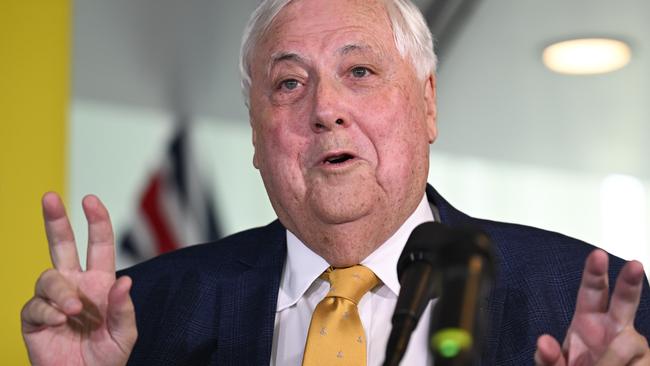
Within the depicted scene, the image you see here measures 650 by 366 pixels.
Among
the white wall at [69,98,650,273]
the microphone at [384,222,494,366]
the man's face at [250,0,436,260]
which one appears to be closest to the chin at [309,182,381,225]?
the man's face at [250,0,436,260]

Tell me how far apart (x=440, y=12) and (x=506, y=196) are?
57cm

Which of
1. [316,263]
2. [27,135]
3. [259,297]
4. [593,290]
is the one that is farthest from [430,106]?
[27,135]

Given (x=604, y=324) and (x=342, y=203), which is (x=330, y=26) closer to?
(x=342, y=203)

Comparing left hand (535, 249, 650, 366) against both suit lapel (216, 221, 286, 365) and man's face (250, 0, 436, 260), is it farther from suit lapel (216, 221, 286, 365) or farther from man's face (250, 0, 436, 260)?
suit lapel (216, 221, 286, 365)

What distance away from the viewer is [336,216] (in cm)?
175

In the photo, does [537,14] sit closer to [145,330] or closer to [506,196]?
[506,196]

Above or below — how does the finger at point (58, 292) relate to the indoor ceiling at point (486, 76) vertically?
below

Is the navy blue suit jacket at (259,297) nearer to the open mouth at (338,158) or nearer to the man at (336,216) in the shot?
the man at (336,216)

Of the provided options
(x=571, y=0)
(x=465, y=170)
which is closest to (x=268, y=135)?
(x=465, y=170)

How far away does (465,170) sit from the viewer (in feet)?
9.52

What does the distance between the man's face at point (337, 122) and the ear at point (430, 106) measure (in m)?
0.02

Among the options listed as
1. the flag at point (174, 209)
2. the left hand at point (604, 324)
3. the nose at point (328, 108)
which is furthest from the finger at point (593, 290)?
the flag at point (174, 209)

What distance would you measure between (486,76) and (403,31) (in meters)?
1.07

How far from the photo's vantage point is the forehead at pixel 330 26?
184 centimetres
